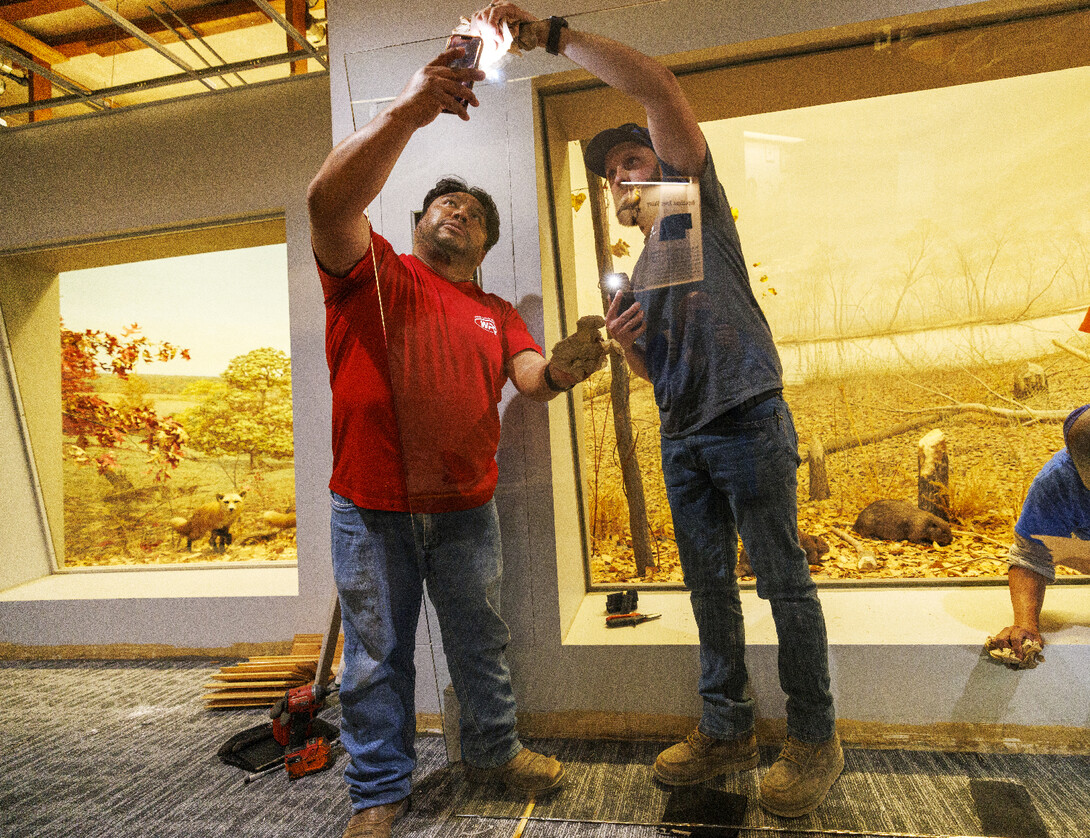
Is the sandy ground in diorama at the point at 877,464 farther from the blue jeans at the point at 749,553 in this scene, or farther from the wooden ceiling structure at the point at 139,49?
the wooden ceiling structure at the point at 139,49

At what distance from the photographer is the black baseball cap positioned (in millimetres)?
1074

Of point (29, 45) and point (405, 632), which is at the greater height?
point (29, 45)

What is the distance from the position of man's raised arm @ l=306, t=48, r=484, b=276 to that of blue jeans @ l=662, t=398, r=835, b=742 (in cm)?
82

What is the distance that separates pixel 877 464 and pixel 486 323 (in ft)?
3.12

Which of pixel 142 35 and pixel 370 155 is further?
pixel 142 35

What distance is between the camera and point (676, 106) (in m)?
1.08

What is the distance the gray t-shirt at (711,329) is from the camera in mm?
1075

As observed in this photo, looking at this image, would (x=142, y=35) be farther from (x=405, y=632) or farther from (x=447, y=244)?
(x=405, y=632)

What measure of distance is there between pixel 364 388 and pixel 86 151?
2.68 meters

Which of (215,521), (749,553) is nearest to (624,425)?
(749,553)

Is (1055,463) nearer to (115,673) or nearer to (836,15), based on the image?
(836,15)

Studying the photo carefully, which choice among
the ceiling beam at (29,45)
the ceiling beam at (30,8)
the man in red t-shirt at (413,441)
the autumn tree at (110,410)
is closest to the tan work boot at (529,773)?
the man in red t-shirt at (413,441)

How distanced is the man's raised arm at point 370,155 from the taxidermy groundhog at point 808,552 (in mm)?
1043

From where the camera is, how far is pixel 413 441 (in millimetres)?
1301
